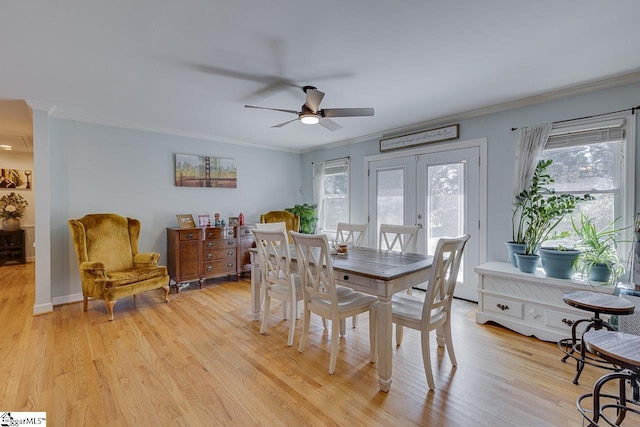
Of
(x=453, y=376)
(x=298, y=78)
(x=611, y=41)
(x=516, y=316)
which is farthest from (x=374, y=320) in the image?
(x=611, y=41)

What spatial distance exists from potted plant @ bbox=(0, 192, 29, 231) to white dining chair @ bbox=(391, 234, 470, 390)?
8244mm

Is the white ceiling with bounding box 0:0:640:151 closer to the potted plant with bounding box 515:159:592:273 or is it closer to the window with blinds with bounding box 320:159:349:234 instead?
the potted plant with bounding box 515:159:592:273

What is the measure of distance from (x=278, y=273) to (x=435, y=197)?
2.59 metres

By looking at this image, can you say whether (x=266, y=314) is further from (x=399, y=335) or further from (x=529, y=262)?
(x=529, y=262)

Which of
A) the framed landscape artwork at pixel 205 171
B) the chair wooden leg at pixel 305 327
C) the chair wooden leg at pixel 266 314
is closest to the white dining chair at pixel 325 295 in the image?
the chair wooden leg at pixel 305 327

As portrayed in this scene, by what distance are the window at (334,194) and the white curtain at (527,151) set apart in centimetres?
272

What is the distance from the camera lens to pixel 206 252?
4.62 metres

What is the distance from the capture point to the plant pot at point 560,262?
108 inches

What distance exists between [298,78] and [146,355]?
2835mm

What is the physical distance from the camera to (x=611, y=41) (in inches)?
84.5

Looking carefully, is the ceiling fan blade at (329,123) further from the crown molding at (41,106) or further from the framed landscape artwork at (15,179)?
the framed landscape artwork at (15,179)

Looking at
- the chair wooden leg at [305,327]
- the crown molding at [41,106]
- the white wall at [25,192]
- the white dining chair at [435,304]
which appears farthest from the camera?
the white wall at [25,192]

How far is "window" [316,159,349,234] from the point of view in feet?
18.1

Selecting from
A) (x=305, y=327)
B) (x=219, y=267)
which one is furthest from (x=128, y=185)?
(x=305, y=327)
